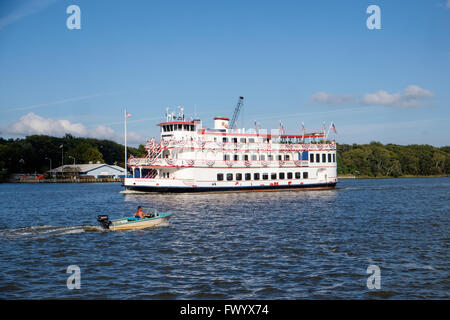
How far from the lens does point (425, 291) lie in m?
13.4

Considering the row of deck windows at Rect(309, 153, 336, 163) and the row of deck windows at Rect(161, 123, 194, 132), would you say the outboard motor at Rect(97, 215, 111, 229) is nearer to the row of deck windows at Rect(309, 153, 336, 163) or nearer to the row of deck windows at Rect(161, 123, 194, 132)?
the row of deck windows at Rect(161, 123, 194, 132)

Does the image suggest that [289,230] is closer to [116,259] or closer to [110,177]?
[116,259]

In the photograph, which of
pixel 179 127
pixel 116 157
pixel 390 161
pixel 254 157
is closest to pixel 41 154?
pixel 116 157

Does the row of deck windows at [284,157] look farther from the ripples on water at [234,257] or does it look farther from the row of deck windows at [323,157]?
the ripples on water at [234,257]

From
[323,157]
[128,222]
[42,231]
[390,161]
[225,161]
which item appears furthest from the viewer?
[390,161]

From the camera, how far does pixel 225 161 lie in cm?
5547

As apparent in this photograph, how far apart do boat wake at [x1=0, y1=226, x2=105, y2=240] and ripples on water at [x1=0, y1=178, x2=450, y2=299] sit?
0.20ft

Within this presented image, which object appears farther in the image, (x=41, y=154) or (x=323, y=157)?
(x=41, y=154)

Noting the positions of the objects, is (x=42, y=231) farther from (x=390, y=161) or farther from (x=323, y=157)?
(x=390, y=161)

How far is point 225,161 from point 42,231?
3241 cm

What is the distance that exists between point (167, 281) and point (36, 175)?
136 metres

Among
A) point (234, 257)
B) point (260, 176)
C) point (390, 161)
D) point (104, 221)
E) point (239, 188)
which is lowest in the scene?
point (234, 257)

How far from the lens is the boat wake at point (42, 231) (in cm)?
2403

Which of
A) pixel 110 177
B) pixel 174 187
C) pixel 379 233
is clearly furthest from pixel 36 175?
pixel 379 233
